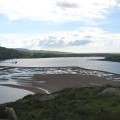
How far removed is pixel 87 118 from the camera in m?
28.3

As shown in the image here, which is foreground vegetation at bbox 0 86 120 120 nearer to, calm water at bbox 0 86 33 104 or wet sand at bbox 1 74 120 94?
calm water at bbox 0 86 33 104

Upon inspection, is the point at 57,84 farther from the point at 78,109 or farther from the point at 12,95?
the point at 78,109

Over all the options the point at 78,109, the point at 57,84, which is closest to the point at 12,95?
the point at 57,84

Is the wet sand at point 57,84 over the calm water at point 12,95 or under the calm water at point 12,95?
over

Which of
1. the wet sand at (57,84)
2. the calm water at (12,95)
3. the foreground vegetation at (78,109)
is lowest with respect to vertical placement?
the calm water at (12,95)

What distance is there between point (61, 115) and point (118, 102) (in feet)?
20.5

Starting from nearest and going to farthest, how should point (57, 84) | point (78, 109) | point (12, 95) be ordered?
point (78, 109), point (12, 95), point (57, 84)

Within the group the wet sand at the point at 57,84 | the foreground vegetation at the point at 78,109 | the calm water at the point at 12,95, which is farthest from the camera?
the wet sand at the point at 57,84

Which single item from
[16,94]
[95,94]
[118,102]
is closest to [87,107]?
[118,102]

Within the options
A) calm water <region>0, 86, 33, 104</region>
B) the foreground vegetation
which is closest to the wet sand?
calm water <region>0, 86, 33, 104</region>

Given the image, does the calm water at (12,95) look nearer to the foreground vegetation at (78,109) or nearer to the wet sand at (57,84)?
the wet sand at (57,84)

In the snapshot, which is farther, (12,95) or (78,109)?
(12,95)

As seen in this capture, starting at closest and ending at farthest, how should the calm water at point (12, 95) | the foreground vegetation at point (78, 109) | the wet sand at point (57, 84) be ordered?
1. the foreground vegetation at point (78, 109)
2. the calm water at point (12, 95)
3. the wet sand at point (57, 84)

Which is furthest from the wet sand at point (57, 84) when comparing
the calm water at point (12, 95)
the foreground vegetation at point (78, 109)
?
the foreground vegetation at point (78, 109)
